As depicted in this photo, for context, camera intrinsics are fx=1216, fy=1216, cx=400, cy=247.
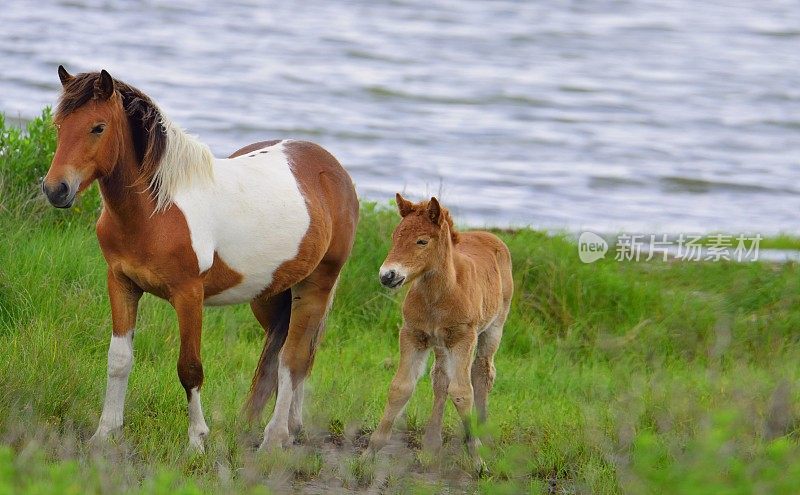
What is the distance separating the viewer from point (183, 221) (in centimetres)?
545

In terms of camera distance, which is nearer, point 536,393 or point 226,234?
point 226,234

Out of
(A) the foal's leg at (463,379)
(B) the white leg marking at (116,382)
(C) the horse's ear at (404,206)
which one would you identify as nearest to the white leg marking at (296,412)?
(A) the foal's leg at (463,379)

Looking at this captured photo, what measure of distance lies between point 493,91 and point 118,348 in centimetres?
1584

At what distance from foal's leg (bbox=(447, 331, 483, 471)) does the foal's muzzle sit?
1.97 m

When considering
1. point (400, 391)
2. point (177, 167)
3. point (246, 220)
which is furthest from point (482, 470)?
point (177, 167)

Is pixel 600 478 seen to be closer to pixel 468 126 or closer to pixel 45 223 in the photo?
pixel 45 223

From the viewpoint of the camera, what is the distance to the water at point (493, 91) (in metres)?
14.9

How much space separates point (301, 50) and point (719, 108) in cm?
765

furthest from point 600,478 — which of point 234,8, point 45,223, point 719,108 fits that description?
point 234,8

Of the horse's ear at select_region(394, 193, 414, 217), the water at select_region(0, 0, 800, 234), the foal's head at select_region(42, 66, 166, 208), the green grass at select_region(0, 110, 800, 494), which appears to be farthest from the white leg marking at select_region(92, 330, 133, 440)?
the water at select_region(0, 0, 800, 234)

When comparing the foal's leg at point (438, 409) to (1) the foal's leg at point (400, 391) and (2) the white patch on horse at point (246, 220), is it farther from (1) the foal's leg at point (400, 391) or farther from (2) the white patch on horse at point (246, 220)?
(2) the white patch on horse at point (246, 220)

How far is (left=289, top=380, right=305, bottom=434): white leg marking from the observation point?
638 cm

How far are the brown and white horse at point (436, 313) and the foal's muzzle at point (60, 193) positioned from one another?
1432mm

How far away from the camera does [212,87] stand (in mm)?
19172
